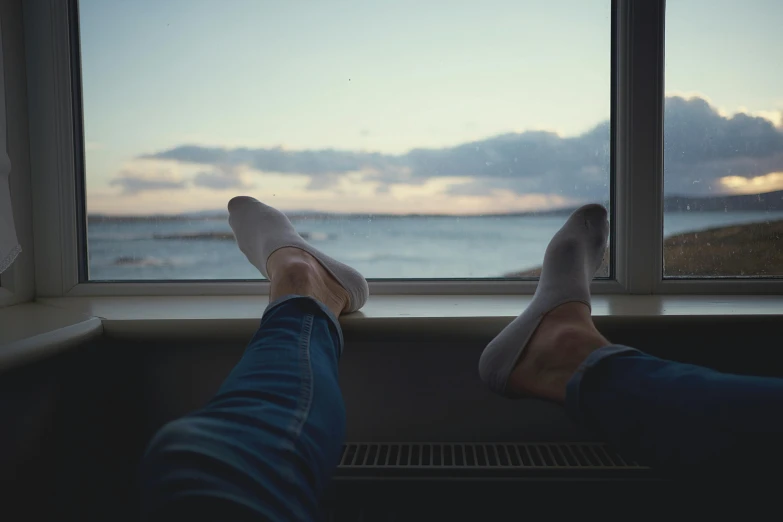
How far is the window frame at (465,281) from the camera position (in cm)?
94

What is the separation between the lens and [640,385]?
0.49 metres

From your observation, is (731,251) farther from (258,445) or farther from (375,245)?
(258,445)

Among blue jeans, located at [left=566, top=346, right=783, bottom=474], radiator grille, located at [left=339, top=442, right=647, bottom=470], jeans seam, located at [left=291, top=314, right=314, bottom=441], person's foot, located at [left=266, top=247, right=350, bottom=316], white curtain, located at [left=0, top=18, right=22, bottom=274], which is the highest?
white curtain, located at [left=0, top=18, right=22, bottom=274]

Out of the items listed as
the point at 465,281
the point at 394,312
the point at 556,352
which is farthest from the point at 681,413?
the point at 465,281

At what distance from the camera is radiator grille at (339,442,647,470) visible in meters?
0.76

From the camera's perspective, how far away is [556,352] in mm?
629

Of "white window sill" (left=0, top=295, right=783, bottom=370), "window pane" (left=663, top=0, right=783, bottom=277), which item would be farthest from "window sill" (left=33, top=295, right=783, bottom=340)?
"window pane" (left=663, top=0, right=783, bottom=277)

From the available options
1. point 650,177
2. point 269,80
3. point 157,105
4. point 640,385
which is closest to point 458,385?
point 640,385

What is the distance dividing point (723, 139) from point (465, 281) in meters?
0.56

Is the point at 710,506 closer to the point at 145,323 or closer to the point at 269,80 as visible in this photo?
the point at 145,323

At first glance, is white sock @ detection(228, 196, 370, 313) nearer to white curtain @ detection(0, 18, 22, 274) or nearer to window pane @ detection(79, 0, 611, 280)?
window pane @ detection(79, 0, 611, 280)

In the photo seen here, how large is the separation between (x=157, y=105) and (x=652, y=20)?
3.04 feet

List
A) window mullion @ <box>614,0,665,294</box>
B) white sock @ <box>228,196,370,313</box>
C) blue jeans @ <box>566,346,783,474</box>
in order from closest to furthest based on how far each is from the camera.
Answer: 1. blue jeans @ <box>566,346,783,474</box>
2. white sock @ <box>228,196,370,313</box>
3. window mullion @ <box>614,0,665,294</box>

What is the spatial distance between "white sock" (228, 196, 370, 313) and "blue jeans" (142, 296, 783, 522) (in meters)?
0.21
